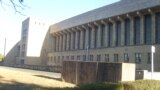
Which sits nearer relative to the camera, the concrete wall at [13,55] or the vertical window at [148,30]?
the vertical window at [148,30]

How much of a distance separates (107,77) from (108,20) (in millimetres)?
43977

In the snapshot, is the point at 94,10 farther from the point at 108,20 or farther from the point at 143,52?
the point at 143,52

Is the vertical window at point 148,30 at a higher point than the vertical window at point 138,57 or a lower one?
higher

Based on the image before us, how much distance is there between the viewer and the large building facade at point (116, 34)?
177 feet

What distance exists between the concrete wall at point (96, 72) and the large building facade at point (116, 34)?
25012 mm

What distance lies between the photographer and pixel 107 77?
912 inches

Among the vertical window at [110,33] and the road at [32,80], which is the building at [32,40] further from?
the road at [32,80]

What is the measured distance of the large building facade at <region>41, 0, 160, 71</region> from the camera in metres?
53.8

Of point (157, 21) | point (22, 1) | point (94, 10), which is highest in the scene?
point (94, 10)

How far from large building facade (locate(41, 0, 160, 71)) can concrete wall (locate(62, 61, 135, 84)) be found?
25.0m

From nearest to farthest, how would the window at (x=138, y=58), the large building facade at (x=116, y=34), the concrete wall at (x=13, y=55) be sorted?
the large building facade at (x=116, y=34) < the window at (x=138, y=58) < the concrete wall at (x=13, y=55)

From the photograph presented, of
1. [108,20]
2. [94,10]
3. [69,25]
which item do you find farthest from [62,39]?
[108,20]

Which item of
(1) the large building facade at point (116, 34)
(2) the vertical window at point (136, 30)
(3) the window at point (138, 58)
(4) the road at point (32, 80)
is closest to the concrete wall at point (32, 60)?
(1) the large building facade at point (116, 34)

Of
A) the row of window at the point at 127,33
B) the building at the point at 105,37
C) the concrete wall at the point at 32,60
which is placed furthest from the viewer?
the concrete wall at the point at 32,60
